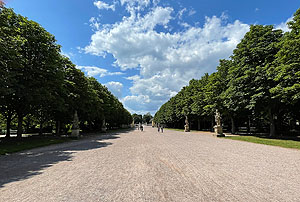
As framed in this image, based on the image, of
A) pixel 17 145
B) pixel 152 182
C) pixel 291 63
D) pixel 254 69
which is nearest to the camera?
pixel 152 182

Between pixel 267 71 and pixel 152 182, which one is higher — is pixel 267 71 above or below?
above

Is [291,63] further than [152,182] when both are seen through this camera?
Yes

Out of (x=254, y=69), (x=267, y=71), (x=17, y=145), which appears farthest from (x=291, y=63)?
(x=17, y=145)

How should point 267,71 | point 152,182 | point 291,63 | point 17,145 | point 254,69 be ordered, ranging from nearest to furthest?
point 152,182 → point 17,145 → point 291,63 → point 267,71 → point 254,69

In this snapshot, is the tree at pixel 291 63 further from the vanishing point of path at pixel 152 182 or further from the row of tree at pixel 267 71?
the vanishing point of path at pixel 152 182

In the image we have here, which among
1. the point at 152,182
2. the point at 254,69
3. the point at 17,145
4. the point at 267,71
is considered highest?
the point at 254,69

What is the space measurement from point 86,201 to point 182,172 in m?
3.98

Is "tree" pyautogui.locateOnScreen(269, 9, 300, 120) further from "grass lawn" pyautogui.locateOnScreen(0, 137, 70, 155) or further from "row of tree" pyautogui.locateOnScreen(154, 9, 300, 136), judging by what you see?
"grass lawn" pyautogui.locateOnScreen(0, 137, 70, 155)

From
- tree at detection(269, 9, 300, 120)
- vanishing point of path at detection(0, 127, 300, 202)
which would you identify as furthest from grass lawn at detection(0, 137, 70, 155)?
tree at detection(269, 9, 300, 120)

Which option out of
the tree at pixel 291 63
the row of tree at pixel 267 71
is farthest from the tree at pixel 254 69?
the tree at pixel 291 63

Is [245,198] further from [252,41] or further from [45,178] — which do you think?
[252,41]

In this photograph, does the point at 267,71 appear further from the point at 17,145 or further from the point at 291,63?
the point at 17,145

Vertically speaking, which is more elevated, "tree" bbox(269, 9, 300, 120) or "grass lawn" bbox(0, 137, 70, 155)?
"tree" bbox(269, 9, 300, 120)

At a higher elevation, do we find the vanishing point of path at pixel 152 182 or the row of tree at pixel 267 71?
the row of tree at pixel 267 71
